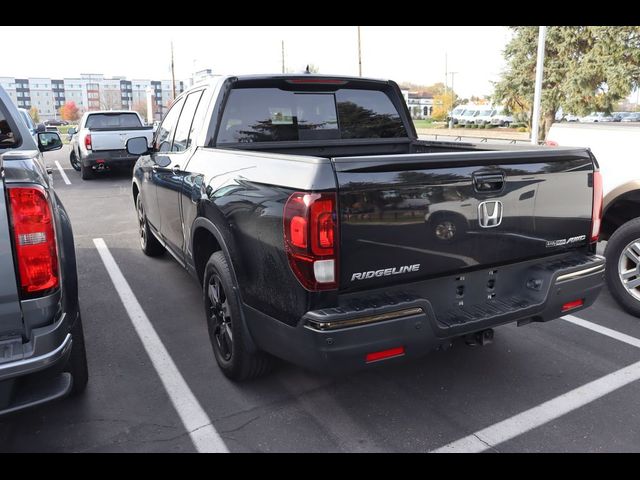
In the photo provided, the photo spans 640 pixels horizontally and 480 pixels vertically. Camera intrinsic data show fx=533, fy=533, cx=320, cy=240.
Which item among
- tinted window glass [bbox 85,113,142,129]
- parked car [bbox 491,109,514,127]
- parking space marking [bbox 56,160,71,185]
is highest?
parked car [bbox 491,109,514,127]

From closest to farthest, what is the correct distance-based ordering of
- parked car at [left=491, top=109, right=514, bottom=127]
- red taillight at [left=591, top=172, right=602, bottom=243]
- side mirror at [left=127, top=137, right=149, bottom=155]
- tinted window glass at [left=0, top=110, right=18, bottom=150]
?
red taillight at [left=591, top=172, right=602, bottom=243] → tinted window glass at [left=0, top=110, right=18, bottom=150] → side mirror at [left=127, top=137, right=149, bottom=155] → parked car at [left=491, top=109, right=514, bottom=127]

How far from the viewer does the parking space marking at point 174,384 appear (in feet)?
9.72

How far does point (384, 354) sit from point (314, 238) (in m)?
0.69

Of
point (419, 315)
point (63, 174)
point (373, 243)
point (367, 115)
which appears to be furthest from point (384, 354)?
point (63, 174)

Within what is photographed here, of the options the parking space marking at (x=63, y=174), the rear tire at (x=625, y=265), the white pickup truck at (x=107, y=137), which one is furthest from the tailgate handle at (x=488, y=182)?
the parking space marking at (x=63, y=174)

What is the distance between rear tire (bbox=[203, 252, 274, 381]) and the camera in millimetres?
3236

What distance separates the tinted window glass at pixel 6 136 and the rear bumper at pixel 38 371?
199 cm

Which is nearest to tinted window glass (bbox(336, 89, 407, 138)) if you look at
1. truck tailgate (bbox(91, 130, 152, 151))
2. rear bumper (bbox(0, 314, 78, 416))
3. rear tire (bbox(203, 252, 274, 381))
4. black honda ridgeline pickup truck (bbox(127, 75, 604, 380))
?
black honda ridgeline pickup truck (bbox(127, 75, 604, 380))

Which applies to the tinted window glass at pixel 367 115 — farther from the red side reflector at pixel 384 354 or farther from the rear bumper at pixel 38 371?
the rear bumper at pixel 38 371

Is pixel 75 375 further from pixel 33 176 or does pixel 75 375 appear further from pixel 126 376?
pixel 33 176

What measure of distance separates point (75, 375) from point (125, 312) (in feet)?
5.60

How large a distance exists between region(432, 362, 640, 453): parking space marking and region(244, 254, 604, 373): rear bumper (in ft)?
1.85

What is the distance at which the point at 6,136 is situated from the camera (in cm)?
397

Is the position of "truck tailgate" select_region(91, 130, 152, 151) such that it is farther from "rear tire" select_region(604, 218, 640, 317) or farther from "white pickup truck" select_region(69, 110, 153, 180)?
"rear tire" select_region(604, 218, 640, 317)
